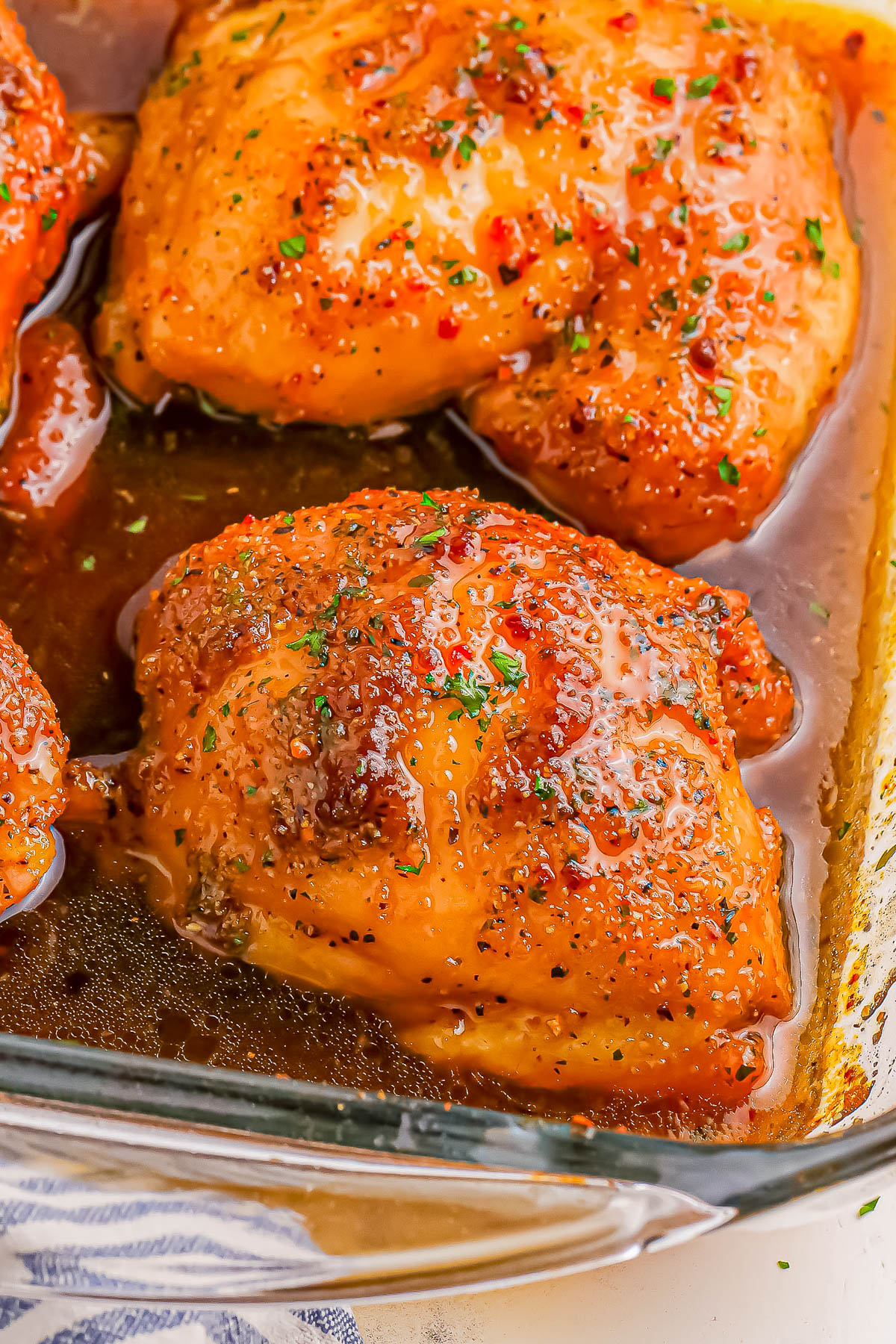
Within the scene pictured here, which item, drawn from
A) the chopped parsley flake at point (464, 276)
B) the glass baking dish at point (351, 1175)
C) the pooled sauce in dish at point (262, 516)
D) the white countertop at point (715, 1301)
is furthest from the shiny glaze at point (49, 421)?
the white countertop at point (715, 1301)

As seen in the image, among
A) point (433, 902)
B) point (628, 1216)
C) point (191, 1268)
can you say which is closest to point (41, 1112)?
point (191, 1268)

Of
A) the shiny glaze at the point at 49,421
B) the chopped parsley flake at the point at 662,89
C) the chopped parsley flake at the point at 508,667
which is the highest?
the chopped parsley flake at the point at 662,89

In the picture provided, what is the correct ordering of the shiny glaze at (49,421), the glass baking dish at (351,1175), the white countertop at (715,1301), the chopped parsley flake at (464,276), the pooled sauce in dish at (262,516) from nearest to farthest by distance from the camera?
the glass baking dish at (351,1175) → the white countertop at (715,1301) → the pooled sauce in dish at (262,516) → the chopped parsley flake at (464,276) → the shiny glaze at (49,421)

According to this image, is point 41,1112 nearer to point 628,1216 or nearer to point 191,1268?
point 191,1268

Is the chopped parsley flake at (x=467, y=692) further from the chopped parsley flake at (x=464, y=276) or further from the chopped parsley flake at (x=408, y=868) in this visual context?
the chopped parsley flake at (x=464, y=276)

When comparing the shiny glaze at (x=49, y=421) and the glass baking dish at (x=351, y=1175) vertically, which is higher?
the shiny glaze at (x=49, y=421)

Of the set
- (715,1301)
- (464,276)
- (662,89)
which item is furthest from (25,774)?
(662,89)
